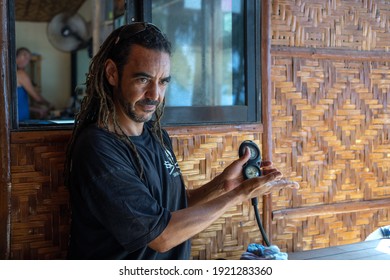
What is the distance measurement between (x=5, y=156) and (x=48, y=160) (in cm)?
18

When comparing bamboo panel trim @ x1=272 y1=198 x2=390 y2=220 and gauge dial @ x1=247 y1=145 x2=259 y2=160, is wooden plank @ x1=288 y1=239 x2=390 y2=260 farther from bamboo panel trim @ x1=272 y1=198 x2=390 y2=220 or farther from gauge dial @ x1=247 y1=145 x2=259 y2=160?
gauge dial @ x1=247 y1=145 x2=259 y2=160

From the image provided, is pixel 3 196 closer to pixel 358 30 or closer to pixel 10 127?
pixel 10 127

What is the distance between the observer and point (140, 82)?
1823 millimetres

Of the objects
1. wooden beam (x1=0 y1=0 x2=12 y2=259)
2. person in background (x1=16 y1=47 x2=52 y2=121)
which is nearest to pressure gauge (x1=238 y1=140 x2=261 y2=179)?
wooden beam (x1=0 y1=0 x2=12 y2=259)

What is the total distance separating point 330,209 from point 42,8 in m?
6.35

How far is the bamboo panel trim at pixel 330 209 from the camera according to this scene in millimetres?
2631

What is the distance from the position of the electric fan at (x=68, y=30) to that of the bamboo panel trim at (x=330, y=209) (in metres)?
5.08

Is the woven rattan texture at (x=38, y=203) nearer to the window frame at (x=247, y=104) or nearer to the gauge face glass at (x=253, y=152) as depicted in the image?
the window frame at (x=247, y=104)

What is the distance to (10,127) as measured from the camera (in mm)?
1977

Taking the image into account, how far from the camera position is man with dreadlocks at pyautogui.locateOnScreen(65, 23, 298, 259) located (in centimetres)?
161

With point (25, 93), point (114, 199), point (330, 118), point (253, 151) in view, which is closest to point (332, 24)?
point (330, 118)

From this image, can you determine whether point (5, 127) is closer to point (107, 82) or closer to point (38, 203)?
point (38, 203)

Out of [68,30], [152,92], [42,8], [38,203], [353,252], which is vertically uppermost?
[42,8]
